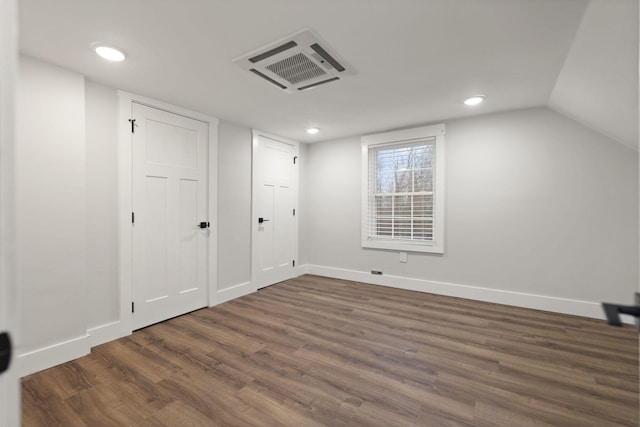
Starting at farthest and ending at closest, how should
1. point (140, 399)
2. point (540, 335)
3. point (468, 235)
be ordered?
point (468, 235)
point (540, 335)
point (140, 399)

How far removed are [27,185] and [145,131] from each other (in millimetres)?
1065

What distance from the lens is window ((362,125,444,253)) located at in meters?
3.82

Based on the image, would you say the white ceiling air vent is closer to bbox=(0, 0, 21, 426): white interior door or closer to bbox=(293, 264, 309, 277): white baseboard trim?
bbox=(0, 0, 21, 426): white interior door

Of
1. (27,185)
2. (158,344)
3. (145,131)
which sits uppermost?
(145,131)

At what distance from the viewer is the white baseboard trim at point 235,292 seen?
11.6ft

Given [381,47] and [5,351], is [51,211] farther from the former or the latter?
[381,47]

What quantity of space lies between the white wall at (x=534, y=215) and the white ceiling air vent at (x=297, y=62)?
2202 millimetres

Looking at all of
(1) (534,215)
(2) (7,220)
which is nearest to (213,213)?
(2) (7,220)

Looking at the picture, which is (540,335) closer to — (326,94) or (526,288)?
(526,288)

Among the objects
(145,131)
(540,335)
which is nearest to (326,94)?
(145,131)

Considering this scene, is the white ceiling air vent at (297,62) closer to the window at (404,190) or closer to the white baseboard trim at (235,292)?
the window at (404,190)

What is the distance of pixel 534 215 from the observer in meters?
3.23

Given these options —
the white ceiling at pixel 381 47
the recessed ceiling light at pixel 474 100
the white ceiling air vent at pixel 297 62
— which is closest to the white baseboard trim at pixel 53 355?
the white ceiling at pixel 381 47

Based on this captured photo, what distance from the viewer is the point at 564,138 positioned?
3.08 m
